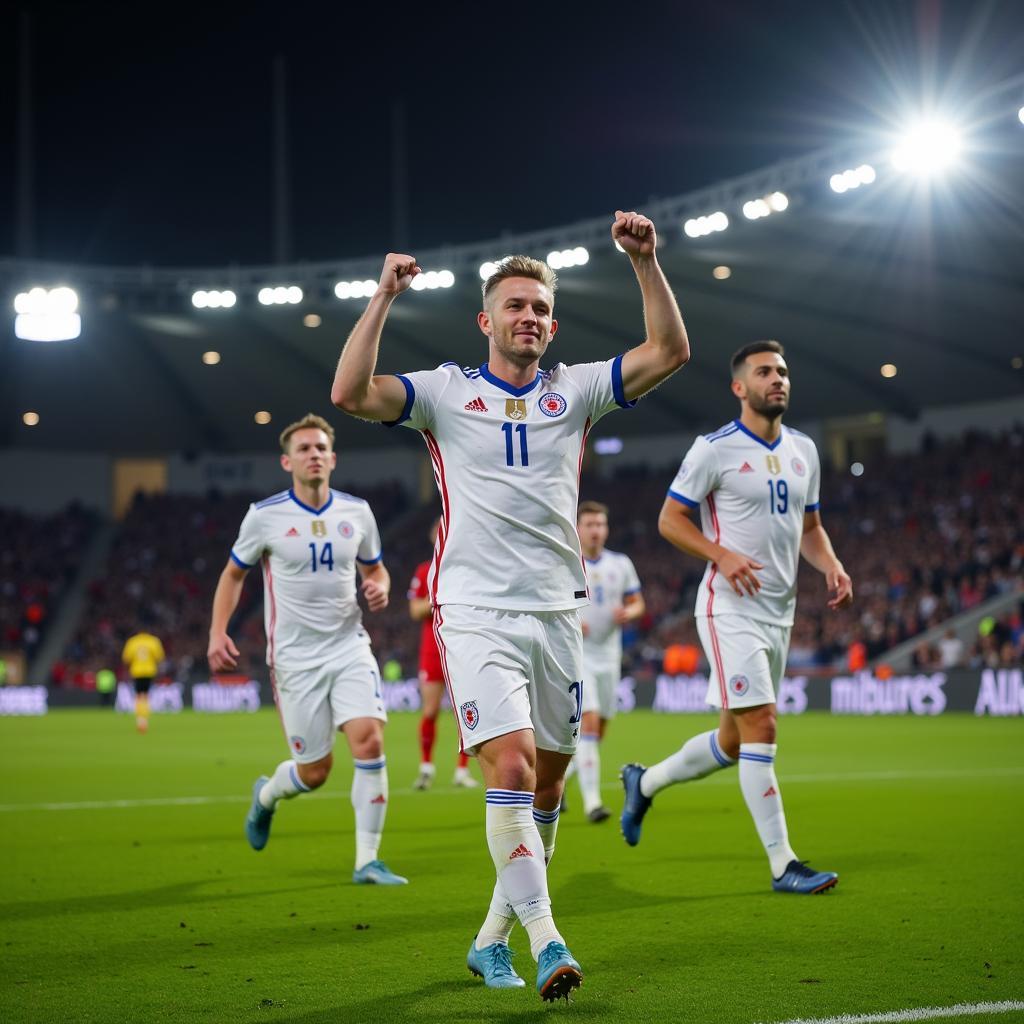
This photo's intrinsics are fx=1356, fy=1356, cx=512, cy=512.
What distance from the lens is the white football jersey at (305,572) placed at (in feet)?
25.8

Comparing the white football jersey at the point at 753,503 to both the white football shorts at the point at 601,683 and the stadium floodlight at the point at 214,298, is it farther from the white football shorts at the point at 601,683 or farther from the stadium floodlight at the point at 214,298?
the stadium floodlight at the point at 214,298

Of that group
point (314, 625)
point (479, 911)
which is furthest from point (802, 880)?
point (314, 625)

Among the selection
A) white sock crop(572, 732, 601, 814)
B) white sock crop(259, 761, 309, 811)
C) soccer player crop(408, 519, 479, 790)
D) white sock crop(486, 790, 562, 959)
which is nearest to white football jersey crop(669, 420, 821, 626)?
white sock crop(259, 761, 309, 811)

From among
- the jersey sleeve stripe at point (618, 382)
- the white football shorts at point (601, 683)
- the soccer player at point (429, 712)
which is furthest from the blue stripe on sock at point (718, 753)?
the soccer player at point (429, 712)

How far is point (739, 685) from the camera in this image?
6961 mm

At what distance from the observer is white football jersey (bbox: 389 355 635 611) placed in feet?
15.7

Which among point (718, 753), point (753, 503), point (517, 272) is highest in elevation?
point (517, 272)

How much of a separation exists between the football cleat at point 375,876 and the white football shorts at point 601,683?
337 cm

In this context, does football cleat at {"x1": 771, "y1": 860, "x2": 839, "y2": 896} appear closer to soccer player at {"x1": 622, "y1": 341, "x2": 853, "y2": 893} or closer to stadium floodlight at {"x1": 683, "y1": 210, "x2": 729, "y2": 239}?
soccer player at {"x1": 622, "y1": 341, "x2": 853, "y2": 893}

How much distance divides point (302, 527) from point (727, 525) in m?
2.54

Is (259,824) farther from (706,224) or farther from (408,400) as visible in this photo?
(706,224)

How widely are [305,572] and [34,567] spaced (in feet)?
136

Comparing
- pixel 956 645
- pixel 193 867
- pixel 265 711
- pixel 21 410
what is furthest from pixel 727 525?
pixel 21 410

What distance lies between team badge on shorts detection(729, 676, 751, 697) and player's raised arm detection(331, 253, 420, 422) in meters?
2.99
